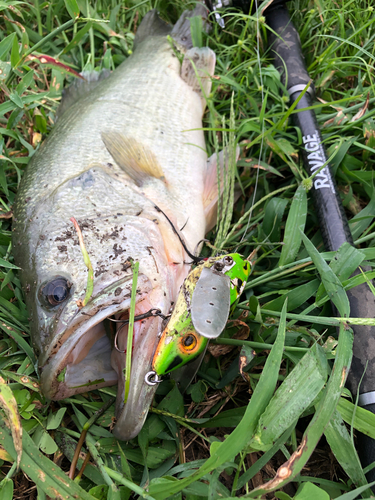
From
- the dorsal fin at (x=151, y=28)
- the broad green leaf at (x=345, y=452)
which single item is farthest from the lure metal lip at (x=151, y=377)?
the dorsal fin at (x=151, y=28)

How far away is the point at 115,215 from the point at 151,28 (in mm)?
2197

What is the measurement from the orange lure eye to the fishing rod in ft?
2.76

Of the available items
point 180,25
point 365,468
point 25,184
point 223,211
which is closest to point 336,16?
point 180,25

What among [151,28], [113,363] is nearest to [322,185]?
[113,363]

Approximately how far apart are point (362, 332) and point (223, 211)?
1.00 meters

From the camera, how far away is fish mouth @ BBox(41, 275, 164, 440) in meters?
1.61

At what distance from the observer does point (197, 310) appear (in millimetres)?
1433

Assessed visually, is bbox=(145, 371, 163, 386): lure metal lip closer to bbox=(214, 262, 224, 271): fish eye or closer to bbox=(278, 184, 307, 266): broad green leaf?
bbox=(214, 262, 224, 271): fish eye

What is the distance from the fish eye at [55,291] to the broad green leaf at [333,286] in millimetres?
1284

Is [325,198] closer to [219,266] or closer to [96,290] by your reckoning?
[219,266]

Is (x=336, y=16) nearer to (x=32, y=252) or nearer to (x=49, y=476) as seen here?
(x=32, y=252)

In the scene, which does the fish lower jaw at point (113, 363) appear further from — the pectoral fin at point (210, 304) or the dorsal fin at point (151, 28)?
the dorsal fin at point (151, 28)

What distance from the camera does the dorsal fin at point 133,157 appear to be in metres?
2.19

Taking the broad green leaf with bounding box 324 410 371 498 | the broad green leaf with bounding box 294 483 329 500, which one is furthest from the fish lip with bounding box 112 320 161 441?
the broad green leaf with bounding box 324 410 371 498
